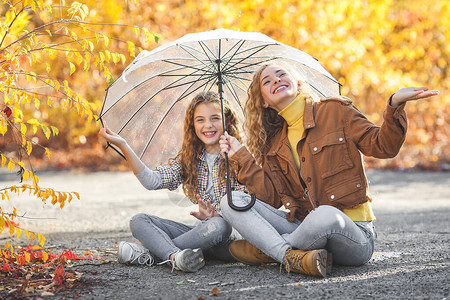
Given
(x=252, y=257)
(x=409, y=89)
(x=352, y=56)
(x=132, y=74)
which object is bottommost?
(x=252, y=257)

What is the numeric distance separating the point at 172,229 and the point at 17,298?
3.84ft

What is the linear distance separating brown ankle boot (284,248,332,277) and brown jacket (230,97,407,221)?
36 cm

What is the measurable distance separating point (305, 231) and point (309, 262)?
0.19 m

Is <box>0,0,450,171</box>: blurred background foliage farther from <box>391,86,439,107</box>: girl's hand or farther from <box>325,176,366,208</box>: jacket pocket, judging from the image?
<box>391,86,439,107</box>: girl's hand

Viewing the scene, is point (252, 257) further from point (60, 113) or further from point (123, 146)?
point (60, 113)

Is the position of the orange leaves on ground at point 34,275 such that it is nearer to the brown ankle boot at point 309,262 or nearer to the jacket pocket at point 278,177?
the brown ankle boot at point 309,262

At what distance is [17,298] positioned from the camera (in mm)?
2516

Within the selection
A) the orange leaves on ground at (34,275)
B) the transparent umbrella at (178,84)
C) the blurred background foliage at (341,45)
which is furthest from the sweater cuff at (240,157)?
the blurred background foliage at (341,45)

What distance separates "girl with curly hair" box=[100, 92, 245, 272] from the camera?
3314 millimetres

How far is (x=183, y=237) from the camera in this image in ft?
11.1

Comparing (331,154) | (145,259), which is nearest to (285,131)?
(331,154)

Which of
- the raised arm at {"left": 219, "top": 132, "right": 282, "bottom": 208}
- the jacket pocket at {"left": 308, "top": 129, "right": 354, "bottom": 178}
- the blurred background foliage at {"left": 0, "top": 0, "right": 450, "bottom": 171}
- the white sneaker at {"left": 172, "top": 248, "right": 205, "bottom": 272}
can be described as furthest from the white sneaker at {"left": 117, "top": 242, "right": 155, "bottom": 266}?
the blurred background foliage at {"left": 0, "top": 0, "right": 450, "bottom": 171}

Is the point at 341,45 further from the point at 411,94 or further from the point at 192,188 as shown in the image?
the point at 411,94

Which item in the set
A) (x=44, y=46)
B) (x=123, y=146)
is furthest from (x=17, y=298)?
(x=44, y=46)
